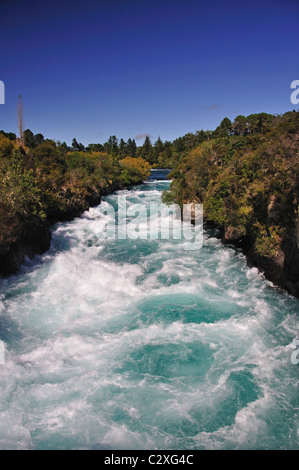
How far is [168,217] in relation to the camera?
23.7 metres

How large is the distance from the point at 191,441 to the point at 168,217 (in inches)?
753

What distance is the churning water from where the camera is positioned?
225 inches

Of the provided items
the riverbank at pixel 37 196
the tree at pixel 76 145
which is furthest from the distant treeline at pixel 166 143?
the riverbank at pixel 37 196

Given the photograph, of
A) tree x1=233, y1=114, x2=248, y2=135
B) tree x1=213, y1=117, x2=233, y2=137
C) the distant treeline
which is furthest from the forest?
tree x1=213, y1=117, x2=233, y2=137

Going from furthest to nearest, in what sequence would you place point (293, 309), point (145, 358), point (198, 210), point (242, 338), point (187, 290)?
point (198, 210)
point (187, 290)
point (293, 309)
point (242, 338)
point (145, 358)

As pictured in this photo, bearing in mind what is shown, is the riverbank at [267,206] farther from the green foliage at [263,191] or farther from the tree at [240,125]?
the tree at [240,125]

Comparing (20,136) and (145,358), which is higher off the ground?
(20,136)

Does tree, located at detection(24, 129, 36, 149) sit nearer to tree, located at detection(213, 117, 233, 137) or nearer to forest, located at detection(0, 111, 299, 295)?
forest, located at detection(0, 111, 299, 295)

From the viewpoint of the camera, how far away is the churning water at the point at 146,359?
5715mm

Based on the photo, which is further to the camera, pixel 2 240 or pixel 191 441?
pixel 2 240

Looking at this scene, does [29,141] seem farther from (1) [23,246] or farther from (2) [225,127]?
(1) [23,246]
